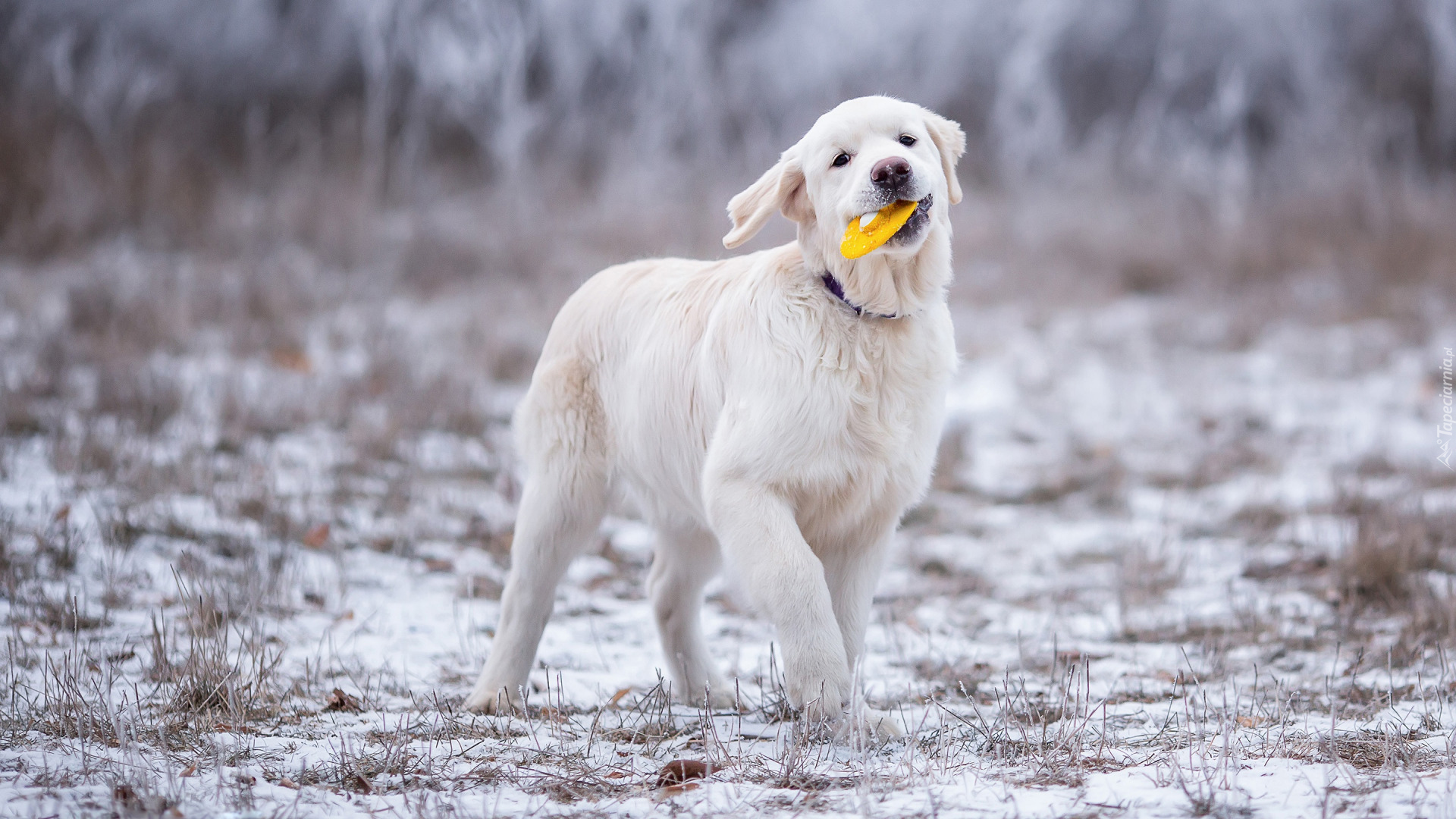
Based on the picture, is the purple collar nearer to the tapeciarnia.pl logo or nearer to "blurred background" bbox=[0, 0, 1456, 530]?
"blurred background" bbox=[0, 0, 1456, 530]

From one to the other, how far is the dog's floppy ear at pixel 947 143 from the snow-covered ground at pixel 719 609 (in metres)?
1.41

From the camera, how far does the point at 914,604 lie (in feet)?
15.6

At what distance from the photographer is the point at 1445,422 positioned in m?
7.30

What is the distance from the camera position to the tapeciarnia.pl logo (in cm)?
659

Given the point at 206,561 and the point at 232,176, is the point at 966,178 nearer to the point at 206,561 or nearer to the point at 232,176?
the point at 232,176

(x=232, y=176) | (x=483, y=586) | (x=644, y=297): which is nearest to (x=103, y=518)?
(x=483, y=586)

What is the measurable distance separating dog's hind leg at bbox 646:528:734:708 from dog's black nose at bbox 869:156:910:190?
4.57 feet

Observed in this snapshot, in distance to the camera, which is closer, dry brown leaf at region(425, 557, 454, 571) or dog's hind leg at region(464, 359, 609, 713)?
dog's hind leg at region(464, 359, 609, 713)

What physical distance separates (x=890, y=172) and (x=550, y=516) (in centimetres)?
155

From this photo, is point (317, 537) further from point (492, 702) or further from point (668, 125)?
point (668, 125)

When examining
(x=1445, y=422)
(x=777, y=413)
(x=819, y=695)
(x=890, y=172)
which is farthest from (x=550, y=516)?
(x=1445, y=422)

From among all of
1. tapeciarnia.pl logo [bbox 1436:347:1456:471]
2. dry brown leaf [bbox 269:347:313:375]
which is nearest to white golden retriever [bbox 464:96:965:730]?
dry brown leaf [bbox 269:347:313:375]

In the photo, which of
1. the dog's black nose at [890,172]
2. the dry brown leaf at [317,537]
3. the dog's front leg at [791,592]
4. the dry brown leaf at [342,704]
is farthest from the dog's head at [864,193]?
the dry brown leaf at [317,537]

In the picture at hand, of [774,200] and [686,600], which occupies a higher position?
[774,200]
